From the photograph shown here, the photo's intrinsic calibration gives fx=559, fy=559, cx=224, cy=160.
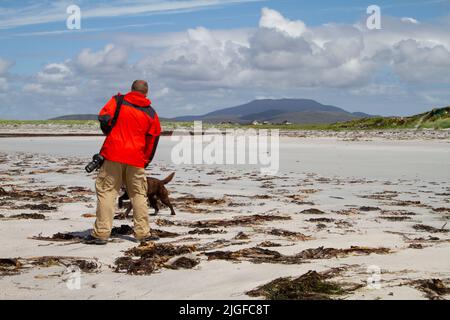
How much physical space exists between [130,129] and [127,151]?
0.28 meters

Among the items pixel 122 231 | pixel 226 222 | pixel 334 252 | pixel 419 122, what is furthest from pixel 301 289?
pixel 419 122

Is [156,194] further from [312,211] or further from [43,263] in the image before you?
[43,263]

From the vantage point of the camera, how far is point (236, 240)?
23.7ft

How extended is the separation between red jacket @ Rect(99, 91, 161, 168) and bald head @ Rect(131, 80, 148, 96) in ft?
0.15

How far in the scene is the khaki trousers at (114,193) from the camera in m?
7.13

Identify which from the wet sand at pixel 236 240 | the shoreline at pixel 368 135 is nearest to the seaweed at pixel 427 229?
the wet sand at pixel 236 240

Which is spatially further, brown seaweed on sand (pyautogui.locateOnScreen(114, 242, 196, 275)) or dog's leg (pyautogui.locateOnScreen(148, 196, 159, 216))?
dog's leg (pyautogui.locateOnScreen(148, 196, 159, 216))

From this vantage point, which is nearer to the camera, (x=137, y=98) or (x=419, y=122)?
(x=137, y=98)

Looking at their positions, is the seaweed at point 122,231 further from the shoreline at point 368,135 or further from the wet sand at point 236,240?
the shoreline at point 368,135

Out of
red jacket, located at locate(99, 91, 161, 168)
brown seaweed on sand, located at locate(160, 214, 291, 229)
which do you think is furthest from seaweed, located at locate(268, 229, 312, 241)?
red jacket, located at locate(99, 91, 161, 168)

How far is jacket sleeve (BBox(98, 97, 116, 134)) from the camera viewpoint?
6896mm

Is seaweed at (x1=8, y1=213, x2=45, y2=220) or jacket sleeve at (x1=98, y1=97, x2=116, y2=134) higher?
jacket sleeve at (x1=98, y1=97, x2=116, y2=134)

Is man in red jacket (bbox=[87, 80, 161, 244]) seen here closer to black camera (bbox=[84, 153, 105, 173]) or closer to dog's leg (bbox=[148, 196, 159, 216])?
black camera (bbox=[84, 153, 105, 173])

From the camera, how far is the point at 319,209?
10.4 m
